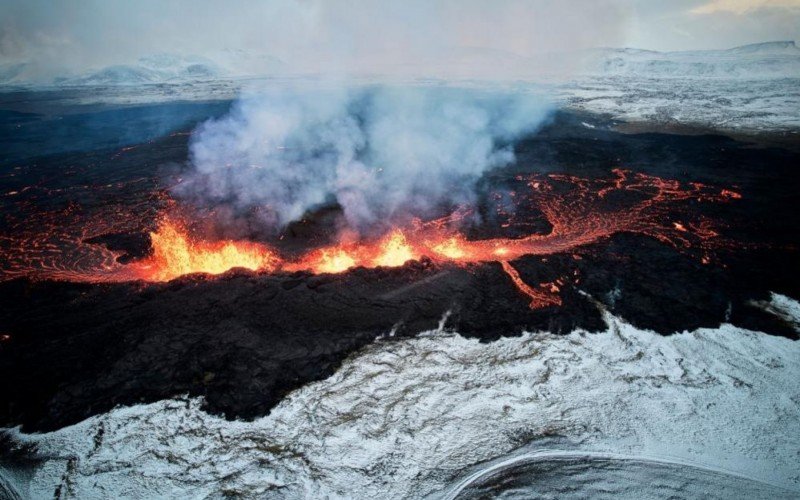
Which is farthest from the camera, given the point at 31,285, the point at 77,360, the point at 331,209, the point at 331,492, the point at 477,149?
the point at 477,149

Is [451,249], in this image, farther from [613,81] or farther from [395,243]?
[613,81]

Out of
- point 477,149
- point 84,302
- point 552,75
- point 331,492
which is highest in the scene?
point 552,75

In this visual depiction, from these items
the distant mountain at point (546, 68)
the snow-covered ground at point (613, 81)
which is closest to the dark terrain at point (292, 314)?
the snow-covered ground at point (613, 81)

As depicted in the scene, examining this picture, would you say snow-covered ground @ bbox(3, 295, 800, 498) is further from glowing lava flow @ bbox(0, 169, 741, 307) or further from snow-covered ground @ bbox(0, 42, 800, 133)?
snow-covered ground @ bbox(0, 42, 800, 133)

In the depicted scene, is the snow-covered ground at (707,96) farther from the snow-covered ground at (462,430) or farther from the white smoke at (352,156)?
the snow-covered ground at (462,430)

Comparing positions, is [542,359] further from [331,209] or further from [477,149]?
[477,149]

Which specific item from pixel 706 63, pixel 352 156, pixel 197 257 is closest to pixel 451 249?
pixel 197 257

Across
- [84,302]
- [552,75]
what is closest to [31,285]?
[84,302]
